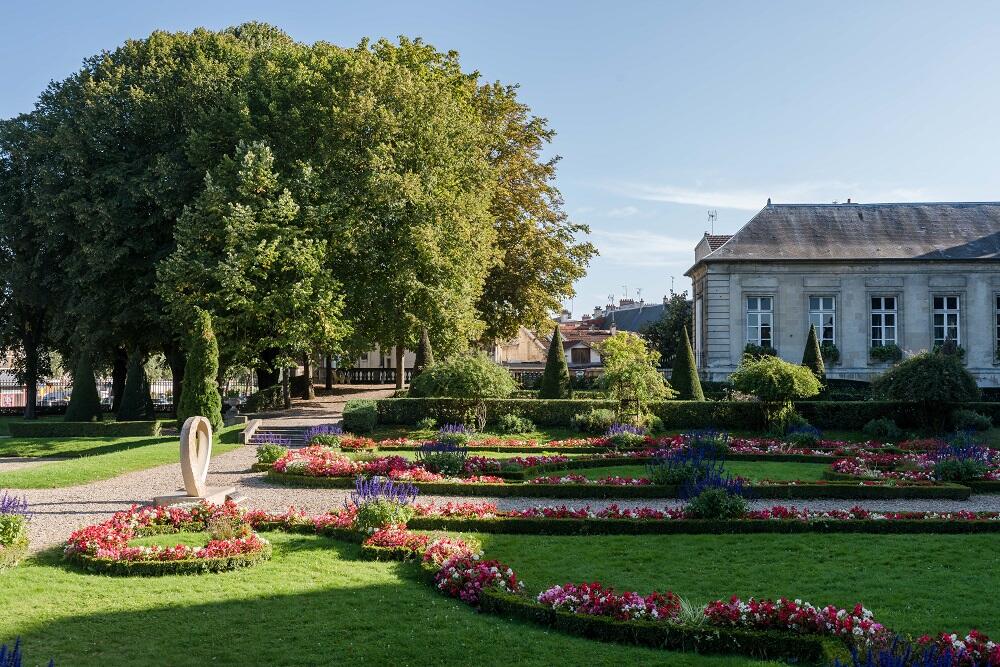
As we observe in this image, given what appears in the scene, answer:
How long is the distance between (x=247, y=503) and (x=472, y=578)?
25.2ft

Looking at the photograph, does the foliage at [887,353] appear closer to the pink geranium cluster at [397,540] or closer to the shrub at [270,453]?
the shrub at [270,453]

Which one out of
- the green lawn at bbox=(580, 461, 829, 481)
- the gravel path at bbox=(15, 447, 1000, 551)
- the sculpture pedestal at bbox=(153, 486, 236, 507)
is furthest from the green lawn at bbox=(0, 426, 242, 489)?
the green lawn at bbox=(580, 461, 829, 481)

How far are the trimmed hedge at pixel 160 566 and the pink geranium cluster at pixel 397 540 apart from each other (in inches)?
70.9

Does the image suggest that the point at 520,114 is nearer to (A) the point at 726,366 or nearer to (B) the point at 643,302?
(A) the point at 726,366

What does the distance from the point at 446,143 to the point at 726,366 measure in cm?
1567

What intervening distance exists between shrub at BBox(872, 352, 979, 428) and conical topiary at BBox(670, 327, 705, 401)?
658 centimetres

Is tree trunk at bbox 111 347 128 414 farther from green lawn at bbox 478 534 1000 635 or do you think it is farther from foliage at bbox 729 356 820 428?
green lawn at bbox 478 534 1000 635

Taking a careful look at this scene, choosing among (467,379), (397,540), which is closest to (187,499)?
(397,540)

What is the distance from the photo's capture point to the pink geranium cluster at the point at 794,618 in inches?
310

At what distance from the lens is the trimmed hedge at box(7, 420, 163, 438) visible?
1152 inches

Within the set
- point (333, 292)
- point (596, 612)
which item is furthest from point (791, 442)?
point (596, 612)

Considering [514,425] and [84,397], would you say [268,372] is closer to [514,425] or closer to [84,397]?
[84,397]

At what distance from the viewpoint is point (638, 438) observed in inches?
975

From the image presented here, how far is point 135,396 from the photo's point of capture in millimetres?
32406
